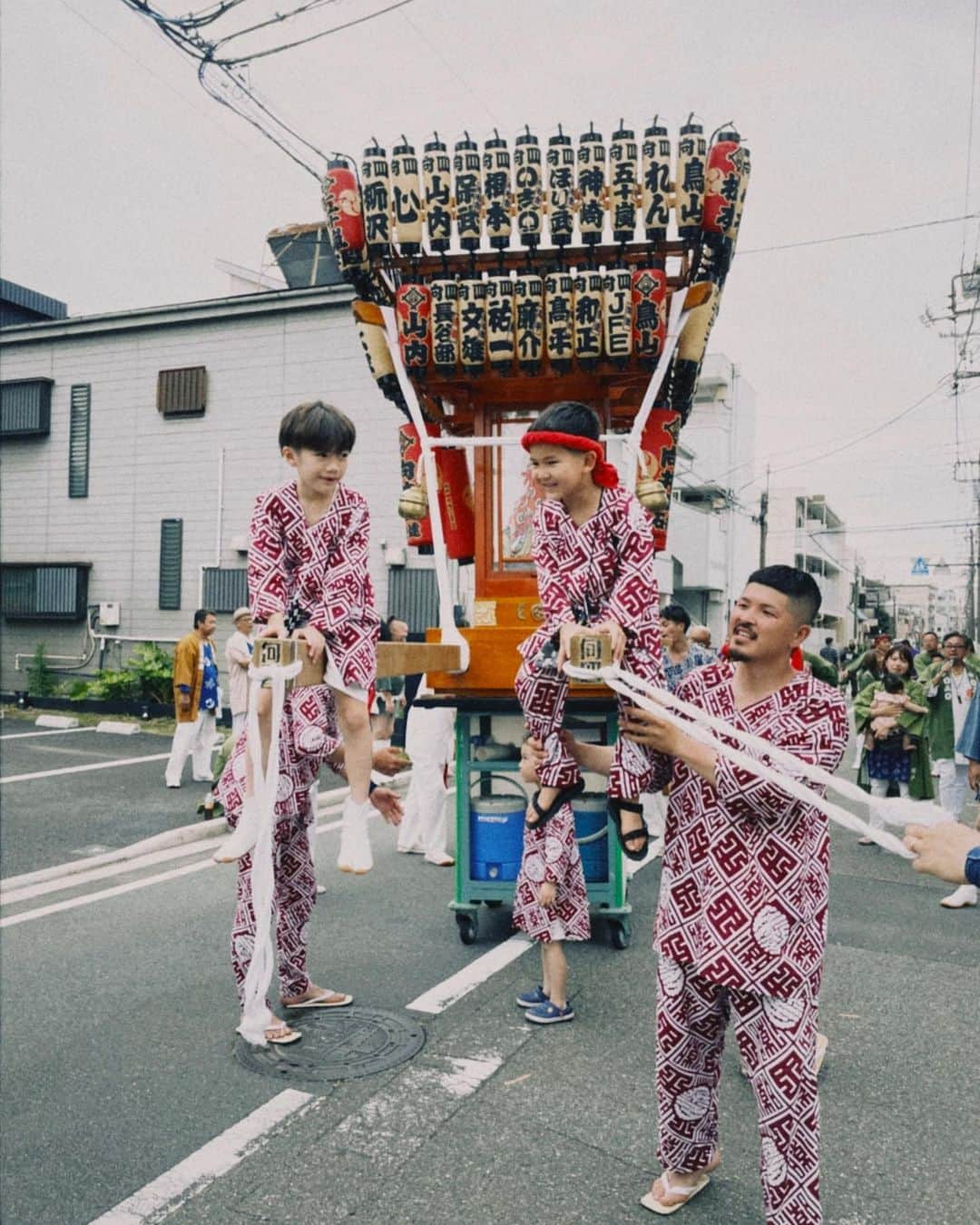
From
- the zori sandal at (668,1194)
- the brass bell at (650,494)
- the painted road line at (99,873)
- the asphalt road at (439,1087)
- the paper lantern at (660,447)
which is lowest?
the painted road line at (99,873)

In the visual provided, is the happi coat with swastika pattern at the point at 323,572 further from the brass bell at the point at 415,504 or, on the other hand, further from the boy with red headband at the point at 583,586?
the brass bell at the point at 415,504

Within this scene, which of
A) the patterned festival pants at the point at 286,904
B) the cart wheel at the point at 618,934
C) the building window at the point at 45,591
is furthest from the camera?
the building window at the point at 45,591

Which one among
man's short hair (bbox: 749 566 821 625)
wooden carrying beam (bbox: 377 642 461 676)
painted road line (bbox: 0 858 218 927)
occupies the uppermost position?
man's short hair (bbox: 749 566 821 625)

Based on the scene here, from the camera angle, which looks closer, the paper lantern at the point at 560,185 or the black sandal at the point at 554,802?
the black sandal at the point at 554,802

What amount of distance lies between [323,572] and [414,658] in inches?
21.2

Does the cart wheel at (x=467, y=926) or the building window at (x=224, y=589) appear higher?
the building window at (x=224, y=589)

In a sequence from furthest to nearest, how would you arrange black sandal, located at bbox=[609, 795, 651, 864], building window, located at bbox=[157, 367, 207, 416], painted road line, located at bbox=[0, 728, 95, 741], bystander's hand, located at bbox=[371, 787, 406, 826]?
building window, located at bbox=[157, 367, 207, 416]
painted road line, located at bbox=[0, 728, 95, 741]
bystander's hand, located at bbox=[371, 787, 406, 826]
black sandal, located at bbox=[609, 795, 651, 864]

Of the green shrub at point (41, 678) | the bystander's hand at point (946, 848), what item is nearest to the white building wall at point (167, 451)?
the green shrub at point (41, 678)

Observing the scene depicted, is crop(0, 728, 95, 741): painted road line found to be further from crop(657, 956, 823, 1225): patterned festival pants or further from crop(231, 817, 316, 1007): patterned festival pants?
crop(657, 956, 823, 1225): patterned festival pants

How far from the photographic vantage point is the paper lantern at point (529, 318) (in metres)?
4.39

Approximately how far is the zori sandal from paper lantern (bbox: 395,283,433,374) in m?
3.54

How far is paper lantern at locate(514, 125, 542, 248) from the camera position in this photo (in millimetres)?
4484

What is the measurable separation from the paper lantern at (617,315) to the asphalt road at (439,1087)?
127 inches

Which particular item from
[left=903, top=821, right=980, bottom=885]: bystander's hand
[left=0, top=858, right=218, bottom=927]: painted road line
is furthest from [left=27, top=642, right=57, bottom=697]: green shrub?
[left=903, top=821, right=980, bottom=885]: bystander's hand
